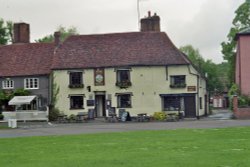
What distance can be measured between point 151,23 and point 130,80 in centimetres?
863

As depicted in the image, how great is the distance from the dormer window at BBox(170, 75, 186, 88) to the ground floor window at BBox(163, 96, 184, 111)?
1208 millimetres

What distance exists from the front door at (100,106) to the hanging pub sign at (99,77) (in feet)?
4.57

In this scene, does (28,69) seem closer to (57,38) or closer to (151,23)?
(57,38)

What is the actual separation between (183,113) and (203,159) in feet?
124

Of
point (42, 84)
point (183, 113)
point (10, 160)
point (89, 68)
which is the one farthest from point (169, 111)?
point (10, 160)

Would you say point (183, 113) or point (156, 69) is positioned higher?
point (156, 69)

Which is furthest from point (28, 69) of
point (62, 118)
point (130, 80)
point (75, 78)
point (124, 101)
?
point (130, 80)

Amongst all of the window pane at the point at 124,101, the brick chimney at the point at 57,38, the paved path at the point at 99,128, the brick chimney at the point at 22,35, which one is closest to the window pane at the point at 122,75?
the window pane at the point at 124,101

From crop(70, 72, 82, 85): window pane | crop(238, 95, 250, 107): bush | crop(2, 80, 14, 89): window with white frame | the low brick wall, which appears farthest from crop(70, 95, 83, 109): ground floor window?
the low brick wall

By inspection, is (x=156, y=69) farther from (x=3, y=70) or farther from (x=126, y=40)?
(x=3, y=70)

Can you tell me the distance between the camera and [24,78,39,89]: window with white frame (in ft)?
188

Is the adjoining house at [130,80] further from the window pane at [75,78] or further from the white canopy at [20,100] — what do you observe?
the white canopy at [20,100]

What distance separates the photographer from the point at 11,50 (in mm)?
61812

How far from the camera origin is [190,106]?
53.5 metres
